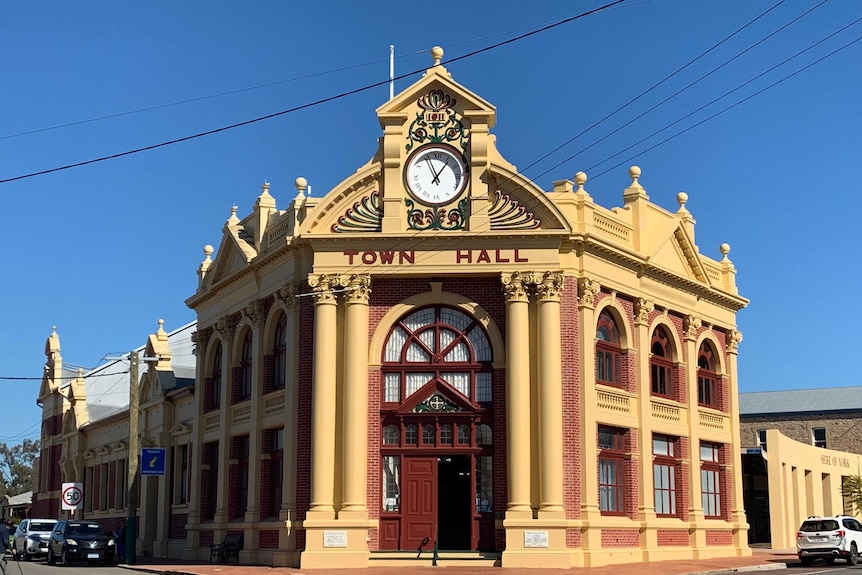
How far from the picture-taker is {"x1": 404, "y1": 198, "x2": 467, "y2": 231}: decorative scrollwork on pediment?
3262 cm

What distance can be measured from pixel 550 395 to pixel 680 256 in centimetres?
1024

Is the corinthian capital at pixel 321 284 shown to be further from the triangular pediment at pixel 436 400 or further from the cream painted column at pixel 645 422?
the cream painted column at pixel 645 422

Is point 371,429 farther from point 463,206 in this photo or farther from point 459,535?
point 463,206

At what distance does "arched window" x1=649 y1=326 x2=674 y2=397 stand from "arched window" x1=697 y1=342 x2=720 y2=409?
8.35 ft

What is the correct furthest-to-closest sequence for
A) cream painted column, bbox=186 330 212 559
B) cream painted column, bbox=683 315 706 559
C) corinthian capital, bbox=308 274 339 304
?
cream painted column, bbox=186 330 212 559 → cream painted column, bbox=683 315 706 559 → corinthian capital, bbox=308 274 339 304

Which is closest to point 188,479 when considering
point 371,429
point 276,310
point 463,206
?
point 276,310

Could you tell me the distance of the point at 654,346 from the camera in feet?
124

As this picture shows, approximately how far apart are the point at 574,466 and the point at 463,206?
793cm

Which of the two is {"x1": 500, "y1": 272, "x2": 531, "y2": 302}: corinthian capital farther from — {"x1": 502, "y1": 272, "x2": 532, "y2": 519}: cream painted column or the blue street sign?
the blue street sign

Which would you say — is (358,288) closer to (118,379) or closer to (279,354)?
(279,354)

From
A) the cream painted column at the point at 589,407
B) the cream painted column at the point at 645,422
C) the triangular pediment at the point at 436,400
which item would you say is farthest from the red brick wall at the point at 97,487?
the cream painted column at the point at 589,407

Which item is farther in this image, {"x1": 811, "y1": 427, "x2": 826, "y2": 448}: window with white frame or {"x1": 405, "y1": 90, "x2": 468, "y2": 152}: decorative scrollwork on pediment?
{"x1": 811, "y1": 427, "x2": 826, "y2": 448}: window with white frame

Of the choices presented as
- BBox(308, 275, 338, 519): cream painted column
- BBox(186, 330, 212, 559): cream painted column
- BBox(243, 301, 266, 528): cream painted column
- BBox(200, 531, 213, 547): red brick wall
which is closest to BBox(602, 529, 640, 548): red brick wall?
BBox(308, 275, 338, 519): cream painted column

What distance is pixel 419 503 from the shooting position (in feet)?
105
